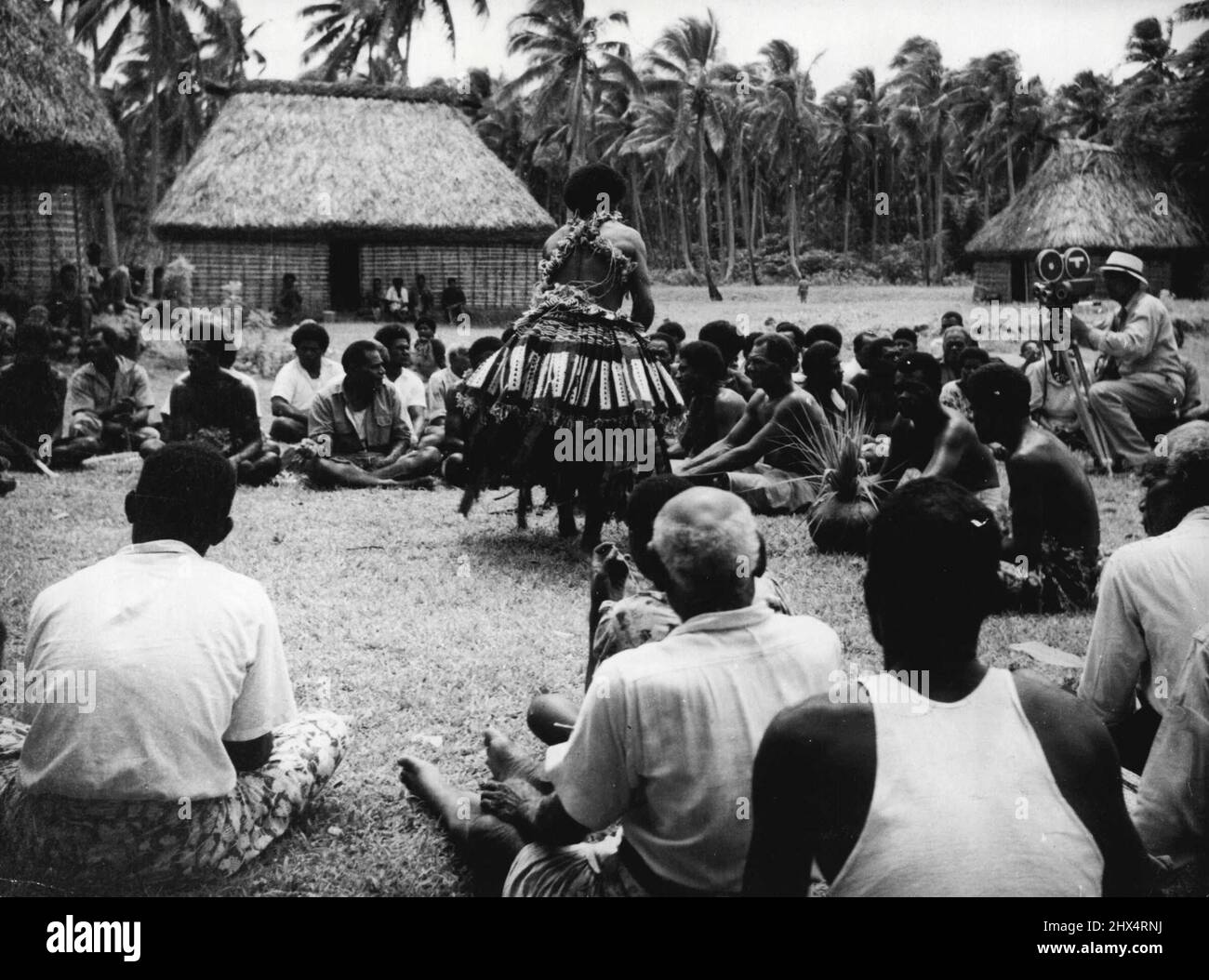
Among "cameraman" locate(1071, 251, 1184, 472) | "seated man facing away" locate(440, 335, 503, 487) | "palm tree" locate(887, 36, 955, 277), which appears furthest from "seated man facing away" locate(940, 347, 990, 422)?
"palm tree" locate(887, 36, 955, 277)

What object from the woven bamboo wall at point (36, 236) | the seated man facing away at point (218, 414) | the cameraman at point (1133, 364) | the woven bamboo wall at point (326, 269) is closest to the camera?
the seated man facing away at point (218, 414)

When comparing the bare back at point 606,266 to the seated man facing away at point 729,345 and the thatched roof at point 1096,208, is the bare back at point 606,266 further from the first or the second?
the thatched roof at point 1096,208

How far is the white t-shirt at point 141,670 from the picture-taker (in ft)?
8.78

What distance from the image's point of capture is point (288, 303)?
60.7ft

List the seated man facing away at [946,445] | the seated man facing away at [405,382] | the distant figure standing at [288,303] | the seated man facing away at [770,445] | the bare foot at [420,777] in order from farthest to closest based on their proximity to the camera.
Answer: the distant figure standing at [288,303]
the seated man facing away at [405,382]
the seated man facing away at [770,445]
the seated man facing away at [946,445]
the bare foot at [420,777]

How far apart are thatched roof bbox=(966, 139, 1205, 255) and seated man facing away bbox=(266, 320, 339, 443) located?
15.2 metres

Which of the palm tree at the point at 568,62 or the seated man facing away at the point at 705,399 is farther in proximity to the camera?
the seated man facing away at the point at 705,399

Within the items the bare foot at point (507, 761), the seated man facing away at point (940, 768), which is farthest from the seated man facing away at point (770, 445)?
the seated man facing away at point (940, 768)

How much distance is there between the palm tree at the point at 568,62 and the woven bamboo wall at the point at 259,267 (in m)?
8.50

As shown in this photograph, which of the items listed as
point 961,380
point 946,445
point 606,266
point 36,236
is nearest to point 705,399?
point 606,266

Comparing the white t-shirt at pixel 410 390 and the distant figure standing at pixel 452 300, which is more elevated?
the distant figure standing at pixel 452 300

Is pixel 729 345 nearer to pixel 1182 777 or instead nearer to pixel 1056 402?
pixel 1056 402

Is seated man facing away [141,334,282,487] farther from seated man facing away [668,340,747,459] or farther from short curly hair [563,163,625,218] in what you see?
short curly hair [563,163,625,218]
